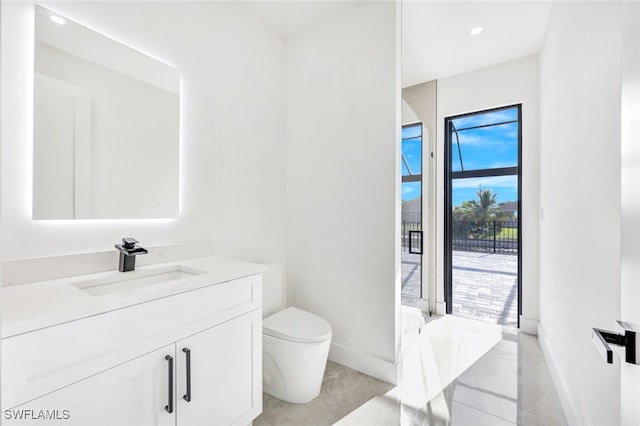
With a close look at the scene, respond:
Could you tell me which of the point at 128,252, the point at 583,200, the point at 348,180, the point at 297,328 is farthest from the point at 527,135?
the point at 128,252

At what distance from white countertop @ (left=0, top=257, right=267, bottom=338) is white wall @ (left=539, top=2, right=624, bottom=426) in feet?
5.09

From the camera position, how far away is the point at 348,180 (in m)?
2.14

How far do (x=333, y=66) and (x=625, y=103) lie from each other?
1.87 m

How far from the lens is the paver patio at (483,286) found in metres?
2.90

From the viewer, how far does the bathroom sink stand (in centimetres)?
124

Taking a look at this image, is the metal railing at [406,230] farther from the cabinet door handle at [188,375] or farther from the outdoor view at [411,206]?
the cabinet door handle at [188,375]

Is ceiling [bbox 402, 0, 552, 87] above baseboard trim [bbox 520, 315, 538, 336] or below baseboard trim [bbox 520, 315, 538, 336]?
above

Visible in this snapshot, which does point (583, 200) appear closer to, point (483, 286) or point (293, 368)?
point (293, 368)

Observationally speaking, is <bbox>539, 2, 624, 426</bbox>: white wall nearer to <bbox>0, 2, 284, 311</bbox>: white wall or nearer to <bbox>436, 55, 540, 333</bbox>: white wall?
<bbox>436, 55, 540, 333</bbox>: white wall

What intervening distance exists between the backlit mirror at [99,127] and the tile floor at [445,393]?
56.0 inches

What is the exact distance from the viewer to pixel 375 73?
6.57 feet

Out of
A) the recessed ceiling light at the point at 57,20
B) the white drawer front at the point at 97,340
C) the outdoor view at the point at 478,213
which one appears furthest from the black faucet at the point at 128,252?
the outdoor view at the point at 478,213

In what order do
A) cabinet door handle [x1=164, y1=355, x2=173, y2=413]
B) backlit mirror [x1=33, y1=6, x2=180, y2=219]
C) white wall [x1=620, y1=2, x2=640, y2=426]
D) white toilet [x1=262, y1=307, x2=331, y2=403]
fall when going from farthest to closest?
white toilet [x1=262, y1=307, x2=331, y2=403]
backlit mirror [x1=33, y1=6, x2=180, y2=219]
cabinet door handle [x1=164, y1=355, x2=173, y2=413]
white wall [x1=620, y1=2, x2=640, y2=426]

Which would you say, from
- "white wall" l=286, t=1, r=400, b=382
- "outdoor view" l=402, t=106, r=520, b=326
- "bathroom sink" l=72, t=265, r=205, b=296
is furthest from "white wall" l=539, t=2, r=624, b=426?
"bathroom sink" l=72, t=265, r=205, b=296
